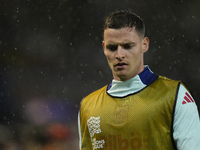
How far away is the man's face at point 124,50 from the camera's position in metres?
1.47

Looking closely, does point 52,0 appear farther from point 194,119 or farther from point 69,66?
point 194,119

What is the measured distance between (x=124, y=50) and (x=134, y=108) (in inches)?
11.8

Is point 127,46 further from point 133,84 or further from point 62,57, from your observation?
point 62,57

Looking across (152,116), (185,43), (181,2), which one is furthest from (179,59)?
(152,116)

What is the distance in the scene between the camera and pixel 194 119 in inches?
51.3

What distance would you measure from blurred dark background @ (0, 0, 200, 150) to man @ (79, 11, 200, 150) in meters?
2.71

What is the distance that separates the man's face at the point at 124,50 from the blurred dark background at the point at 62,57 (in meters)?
2.75

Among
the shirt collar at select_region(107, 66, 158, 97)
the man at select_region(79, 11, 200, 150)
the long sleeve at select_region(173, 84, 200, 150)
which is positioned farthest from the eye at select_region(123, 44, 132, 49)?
the long sleeve at select_region(173, 84, 200, 150)

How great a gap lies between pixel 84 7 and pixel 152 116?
3897 millimetres

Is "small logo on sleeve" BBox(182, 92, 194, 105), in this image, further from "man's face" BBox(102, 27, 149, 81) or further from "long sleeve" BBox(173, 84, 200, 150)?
"man's face" BBox(102, 27, 149, 81)

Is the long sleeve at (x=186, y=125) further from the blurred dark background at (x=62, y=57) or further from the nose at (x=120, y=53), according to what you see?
the blurred dark background at (x=62, y=57)

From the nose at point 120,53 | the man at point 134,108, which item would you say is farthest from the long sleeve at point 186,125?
the nose at point 120,53

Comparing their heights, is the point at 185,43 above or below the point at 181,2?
below

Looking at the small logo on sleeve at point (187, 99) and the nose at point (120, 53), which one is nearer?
the small logo on sleeve at point (187, 99)
